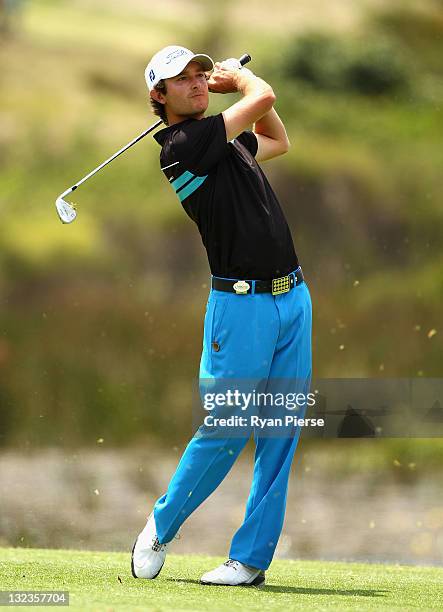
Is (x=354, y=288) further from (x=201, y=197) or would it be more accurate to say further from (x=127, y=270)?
(x=201, y=197)

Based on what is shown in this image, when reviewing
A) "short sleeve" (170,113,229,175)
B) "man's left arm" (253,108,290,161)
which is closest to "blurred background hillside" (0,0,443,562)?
"man's left arm" (253,108,290,161)

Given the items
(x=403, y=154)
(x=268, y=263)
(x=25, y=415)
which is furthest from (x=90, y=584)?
(x=403, y=154)

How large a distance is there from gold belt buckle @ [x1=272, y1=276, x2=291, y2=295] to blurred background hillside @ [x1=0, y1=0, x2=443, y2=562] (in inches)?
305

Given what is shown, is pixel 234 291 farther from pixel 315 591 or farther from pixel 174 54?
pixel 315 591

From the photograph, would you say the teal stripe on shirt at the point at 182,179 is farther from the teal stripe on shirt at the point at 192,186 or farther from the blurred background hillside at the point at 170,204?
the blurred background hillside at the point at 170,204

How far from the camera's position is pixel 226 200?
11.2 feet

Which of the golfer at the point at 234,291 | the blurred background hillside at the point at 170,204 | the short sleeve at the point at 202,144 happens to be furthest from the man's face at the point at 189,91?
the blurred background hillside at the point at 170,204

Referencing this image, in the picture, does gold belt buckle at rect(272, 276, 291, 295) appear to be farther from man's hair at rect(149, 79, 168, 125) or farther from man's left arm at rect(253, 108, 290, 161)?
man's hair at rect(149, 79, 168, 125)

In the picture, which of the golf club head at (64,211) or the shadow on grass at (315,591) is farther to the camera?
the golf club head at (64,211)

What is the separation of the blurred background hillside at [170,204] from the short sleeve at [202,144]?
25.8ft

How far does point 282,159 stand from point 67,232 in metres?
2.75

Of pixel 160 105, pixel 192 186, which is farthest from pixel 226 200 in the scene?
pixel 160 105

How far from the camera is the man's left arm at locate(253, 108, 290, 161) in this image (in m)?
3.69

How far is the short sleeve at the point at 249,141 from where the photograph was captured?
3.61 m
